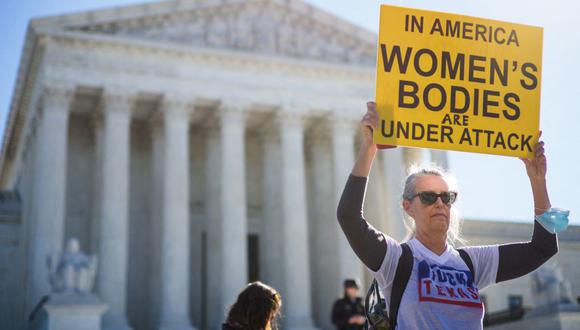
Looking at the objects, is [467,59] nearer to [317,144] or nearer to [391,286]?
[391,286]

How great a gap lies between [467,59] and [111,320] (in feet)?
109

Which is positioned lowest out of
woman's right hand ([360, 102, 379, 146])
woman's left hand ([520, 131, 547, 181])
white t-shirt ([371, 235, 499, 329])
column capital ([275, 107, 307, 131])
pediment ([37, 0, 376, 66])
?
white t-shirt ([371, 235, 499, 329])

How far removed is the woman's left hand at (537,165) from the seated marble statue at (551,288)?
20777mm

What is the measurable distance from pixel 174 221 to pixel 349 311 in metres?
21.9

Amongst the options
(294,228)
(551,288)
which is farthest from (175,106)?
(551,288)

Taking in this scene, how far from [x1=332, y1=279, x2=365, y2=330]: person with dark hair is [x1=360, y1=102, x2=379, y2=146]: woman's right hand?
1330 cm

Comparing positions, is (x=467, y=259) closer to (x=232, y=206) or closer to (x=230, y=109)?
(x=232, y=206)

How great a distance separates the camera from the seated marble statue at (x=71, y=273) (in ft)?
103

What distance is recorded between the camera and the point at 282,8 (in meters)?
45.2

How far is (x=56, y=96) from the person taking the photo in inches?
1531

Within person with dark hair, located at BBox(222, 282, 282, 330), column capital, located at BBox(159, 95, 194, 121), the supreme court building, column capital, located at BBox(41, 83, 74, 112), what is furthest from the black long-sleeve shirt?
column capital, located at BBox(159, 95, 194, 121)

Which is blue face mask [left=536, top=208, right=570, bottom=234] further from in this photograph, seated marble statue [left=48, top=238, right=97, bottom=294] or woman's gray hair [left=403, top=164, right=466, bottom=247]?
seated marble statue [left=48, top=238, right=97, bottom=294]

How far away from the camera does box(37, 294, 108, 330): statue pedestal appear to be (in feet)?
97.5

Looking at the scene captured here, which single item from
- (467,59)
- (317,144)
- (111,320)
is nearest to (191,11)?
(317,144)
